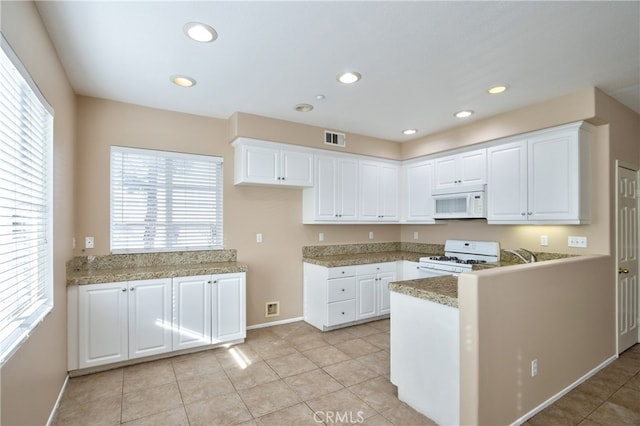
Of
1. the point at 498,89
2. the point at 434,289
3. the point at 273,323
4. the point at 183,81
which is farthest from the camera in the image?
the point at 273,323

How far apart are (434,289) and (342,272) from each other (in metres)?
1.97

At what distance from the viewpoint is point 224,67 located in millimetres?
2664

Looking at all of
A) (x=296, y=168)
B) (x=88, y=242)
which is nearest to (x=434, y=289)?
(x=296, y=168)

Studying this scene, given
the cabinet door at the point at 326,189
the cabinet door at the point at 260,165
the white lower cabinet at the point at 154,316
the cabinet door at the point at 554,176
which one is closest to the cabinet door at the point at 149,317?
the white lower cabinet at the point at 154,316

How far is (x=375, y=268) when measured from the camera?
4.50 meters

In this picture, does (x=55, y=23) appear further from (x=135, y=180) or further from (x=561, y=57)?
(x=561, y=57)

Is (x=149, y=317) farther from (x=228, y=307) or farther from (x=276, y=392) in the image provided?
(x=276, y=392)

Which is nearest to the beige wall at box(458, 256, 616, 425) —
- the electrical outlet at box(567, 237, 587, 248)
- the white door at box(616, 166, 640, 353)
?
the electrical outlet at box(567, 237, 587, 248)

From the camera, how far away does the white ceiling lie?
1953mm

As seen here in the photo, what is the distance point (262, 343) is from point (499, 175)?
3.30 metres

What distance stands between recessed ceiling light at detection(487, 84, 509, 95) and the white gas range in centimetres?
184

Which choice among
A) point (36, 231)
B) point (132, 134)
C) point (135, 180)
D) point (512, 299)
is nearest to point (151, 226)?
point (135, 180)

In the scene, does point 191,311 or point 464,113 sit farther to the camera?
point 464,113

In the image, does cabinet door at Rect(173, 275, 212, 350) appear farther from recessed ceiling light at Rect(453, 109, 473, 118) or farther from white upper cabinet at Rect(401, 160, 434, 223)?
recessed ceiling light at Rect(453, 109, 473, 118)
